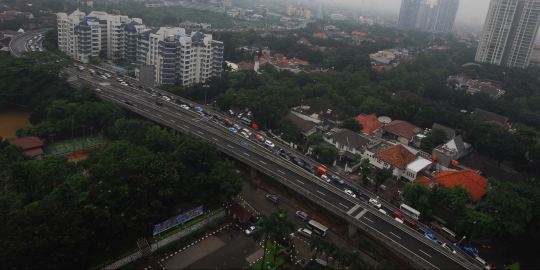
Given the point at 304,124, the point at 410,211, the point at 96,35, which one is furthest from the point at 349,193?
the point at 96,35

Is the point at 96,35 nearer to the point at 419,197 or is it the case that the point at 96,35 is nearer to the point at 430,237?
the point at 419,197

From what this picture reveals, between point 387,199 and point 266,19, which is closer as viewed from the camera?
point 387,199

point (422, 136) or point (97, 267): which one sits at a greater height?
point (422, 136)

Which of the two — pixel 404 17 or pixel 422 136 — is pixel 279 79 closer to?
pixel 422 136

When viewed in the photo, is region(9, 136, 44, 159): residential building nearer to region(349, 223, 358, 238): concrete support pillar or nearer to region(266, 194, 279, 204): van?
region(266, 194, 279, 204): van

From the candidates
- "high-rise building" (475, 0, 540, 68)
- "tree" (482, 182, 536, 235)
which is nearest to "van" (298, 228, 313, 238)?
"tree" (482, 182, 536, 235)

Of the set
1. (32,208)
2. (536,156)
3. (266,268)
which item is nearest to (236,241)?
(266,268)
